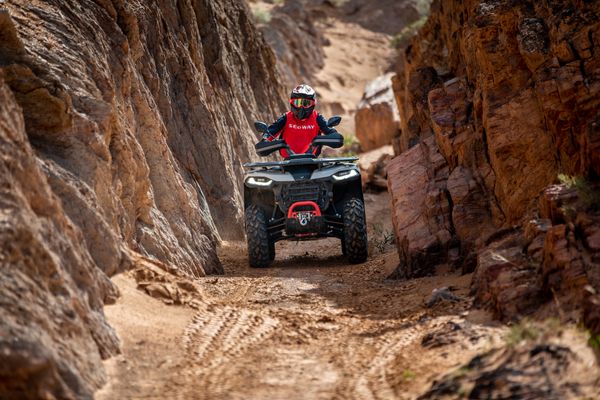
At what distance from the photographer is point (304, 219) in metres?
12.1

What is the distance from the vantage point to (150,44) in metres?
13.9

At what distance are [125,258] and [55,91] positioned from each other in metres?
1.54

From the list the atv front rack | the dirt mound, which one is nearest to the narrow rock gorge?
the dirt mound

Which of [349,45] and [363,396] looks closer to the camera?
[363,396]

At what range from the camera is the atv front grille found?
12305mm

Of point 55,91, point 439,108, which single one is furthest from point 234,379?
point 439,108

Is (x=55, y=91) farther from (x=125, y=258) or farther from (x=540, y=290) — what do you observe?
(x=540, y=290)

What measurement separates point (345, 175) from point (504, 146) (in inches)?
119

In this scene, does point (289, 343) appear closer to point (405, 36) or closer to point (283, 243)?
point (283, 243)

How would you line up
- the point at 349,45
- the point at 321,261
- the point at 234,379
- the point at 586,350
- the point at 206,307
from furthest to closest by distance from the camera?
the point at 349,45, the point at 321,261, the point at 206,307, the point at 234,379, the point at 586,350

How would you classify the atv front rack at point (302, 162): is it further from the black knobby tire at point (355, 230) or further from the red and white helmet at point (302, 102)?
the red and white helmet at point (302, 102)

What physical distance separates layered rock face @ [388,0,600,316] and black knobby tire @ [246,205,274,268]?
1780 mm

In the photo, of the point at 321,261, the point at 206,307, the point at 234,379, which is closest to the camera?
the point at 234,379

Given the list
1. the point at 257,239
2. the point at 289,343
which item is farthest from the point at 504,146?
the point at 289,343
